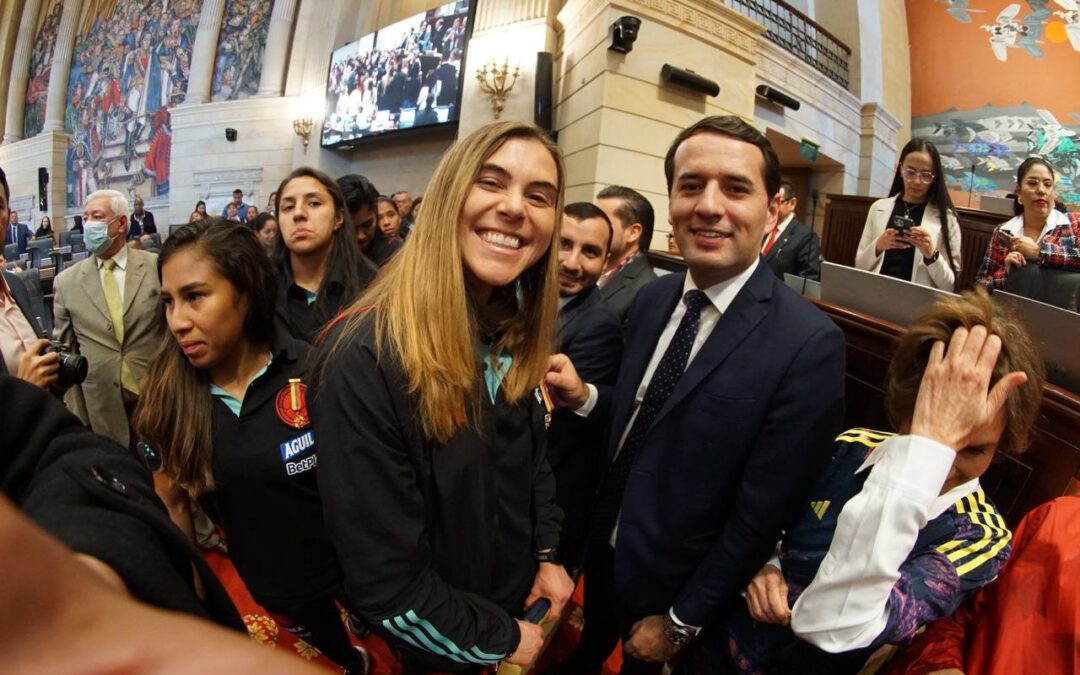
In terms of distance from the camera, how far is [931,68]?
605 centimetres

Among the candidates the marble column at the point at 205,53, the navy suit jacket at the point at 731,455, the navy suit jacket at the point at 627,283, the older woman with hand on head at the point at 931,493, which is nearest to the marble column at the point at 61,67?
the marble column at the point at 205,53

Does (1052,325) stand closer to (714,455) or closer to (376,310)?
(714,455)

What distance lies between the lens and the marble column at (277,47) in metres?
8.00

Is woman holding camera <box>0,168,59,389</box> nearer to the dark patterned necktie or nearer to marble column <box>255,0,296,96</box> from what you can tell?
the dark patterned necktie

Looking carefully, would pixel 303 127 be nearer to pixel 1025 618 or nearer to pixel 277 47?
pixel 277 47

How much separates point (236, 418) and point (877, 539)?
59.2 inches

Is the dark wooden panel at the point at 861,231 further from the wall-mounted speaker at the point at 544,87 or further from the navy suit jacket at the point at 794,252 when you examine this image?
the wall-mounted speaker at the point at 544,87

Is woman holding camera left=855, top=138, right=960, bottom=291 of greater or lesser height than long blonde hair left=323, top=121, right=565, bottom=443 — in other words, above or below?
above

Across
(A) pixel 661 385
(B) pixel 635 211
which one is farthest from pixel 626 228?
(A) pixel 661 385

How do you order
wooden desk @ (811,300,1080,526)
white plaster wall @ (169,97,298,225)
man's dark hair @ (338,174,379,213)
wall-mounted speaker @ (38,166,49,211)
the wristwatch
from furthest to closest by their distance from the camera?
wall-mounted speaker @ (38,166,49,211), white plaster wall @ (169,97,298,225), man's dark hair @ (338,174,379,213), the wristwatch, wooden desk @ (811,300,1080,526)

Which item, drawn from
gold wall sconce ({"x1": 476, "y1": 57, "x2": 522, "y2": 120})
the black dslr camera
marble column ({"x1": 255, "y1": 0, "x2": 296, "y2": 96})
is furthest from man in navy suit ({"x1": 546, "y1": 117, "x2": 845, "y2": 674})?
marble column ({"x1": 255, "y1": 0, "x2": 296, "y2": 96})

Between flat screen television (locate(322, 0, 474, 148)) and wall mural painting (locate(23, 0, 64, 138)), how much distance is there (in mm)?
6985

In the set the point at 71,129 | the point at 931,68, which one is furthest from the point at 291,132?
the point at 931,68

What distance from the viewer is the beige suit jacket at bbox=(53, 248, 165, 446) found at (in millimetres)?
2346
